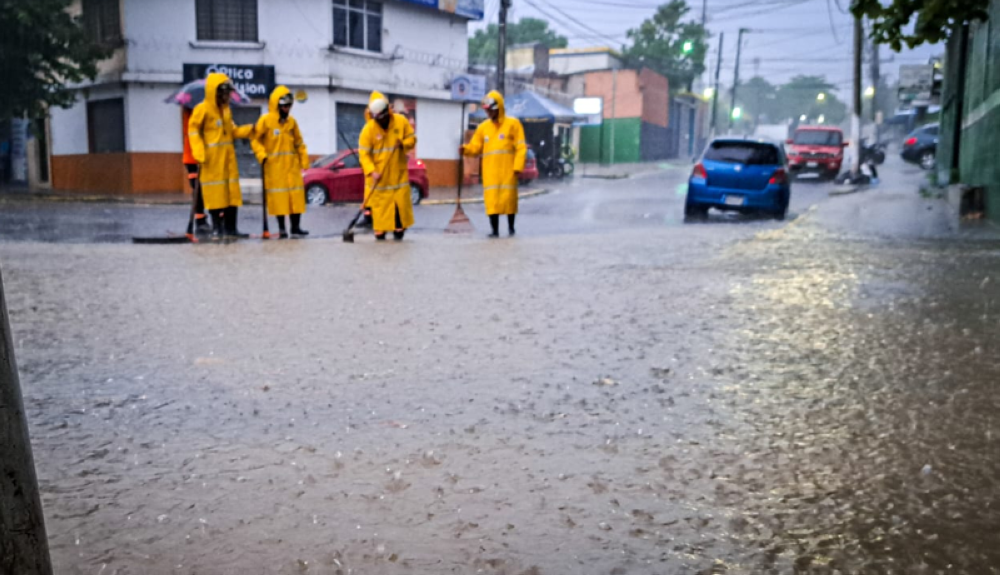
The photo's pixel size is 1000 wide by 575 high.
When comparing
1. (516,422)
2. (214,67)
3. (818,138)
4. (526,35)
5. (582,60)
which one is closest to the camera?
(516,422)

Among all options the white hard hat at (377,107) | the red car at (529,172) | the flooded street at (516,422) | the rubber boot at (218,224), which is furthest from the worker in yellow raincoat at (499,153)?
the red car at (529,172)

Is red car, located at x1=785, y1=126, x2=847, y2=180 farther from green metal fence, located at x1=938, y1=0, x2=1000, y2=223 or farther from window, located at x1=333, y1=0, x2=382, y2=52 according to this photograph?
window, located at x1=333, y1=0, x2=382, y2=52

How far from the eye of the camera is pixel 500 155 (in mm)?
11812

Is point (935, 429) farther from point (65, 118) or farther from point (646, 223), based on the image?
point (65, 118)

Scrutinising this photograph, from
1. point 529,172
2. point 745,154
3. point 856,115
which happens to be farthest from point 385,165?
point 856,115

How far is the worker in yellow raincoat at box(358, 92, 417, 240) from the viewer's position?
1134 cm

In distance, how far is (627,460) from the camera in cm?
311

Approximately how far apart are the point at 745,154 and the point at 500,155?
569 centimetres

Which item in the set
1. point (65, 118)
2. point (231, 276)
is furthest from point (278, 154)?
point (65, 118)

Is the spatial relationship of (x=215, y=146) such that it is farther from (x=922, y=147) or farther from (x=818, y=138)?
(x=922, y=147)

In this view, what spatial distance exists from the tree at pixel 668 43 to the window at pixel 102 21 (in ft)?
124

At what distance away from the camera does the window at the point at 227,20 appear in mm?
25703

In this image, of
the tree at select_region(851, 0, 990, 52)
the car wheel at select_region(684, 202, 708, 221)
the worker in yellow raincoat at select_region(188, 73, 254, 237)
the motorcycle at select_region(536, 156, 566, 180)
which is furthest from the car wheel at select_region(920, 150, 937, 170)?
the worker in yellow raincoat at select_region(188, 73, 254, 237)

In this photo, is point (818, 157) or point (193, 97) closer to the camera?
point (193, 97)
